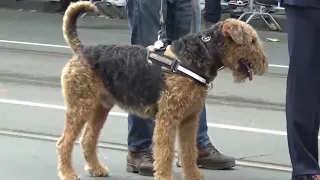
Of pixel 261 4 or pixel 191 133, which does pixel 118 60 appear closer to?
pixel 191 133

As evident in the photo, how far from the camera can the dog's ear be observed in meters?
4.52

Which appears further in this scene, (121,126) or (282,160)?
(121,126)

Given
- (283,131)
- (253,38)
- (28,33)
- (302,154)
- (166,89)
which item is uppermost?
(253,38)

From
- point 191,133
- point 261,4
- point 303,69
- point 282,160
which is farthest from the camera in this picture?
point 261,4

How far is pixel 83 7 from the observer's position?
507 centimetres

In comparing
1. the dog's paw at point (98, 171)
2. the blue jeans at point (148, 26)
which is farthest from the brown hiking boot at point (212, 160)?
the dog's paw at point (98, 171)

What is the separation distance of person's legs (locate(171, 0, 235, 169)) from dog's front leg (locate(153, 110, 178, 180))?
0.85 metres

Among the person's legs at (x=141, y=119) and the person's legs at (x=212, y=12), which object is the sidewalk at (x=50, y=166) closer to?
the person's legs at (x=141, y=119)

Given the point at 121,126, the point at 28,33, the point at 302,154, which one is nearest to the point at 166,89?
the point at 302,154

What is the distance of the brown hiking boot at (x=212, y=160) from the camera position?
5.52 meters

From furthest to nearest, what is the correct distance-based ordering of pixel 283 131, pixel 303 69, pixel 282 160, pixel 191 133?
pixel 283 131 < pixel 282 160 < pixel 191 133 < pixel 303 69

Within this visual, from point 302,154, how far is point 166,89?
3.50ft

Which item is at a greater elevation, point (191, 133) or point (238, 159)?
point (191, 133)

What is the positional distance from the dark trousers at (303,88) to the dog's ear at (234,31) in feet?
1.20
